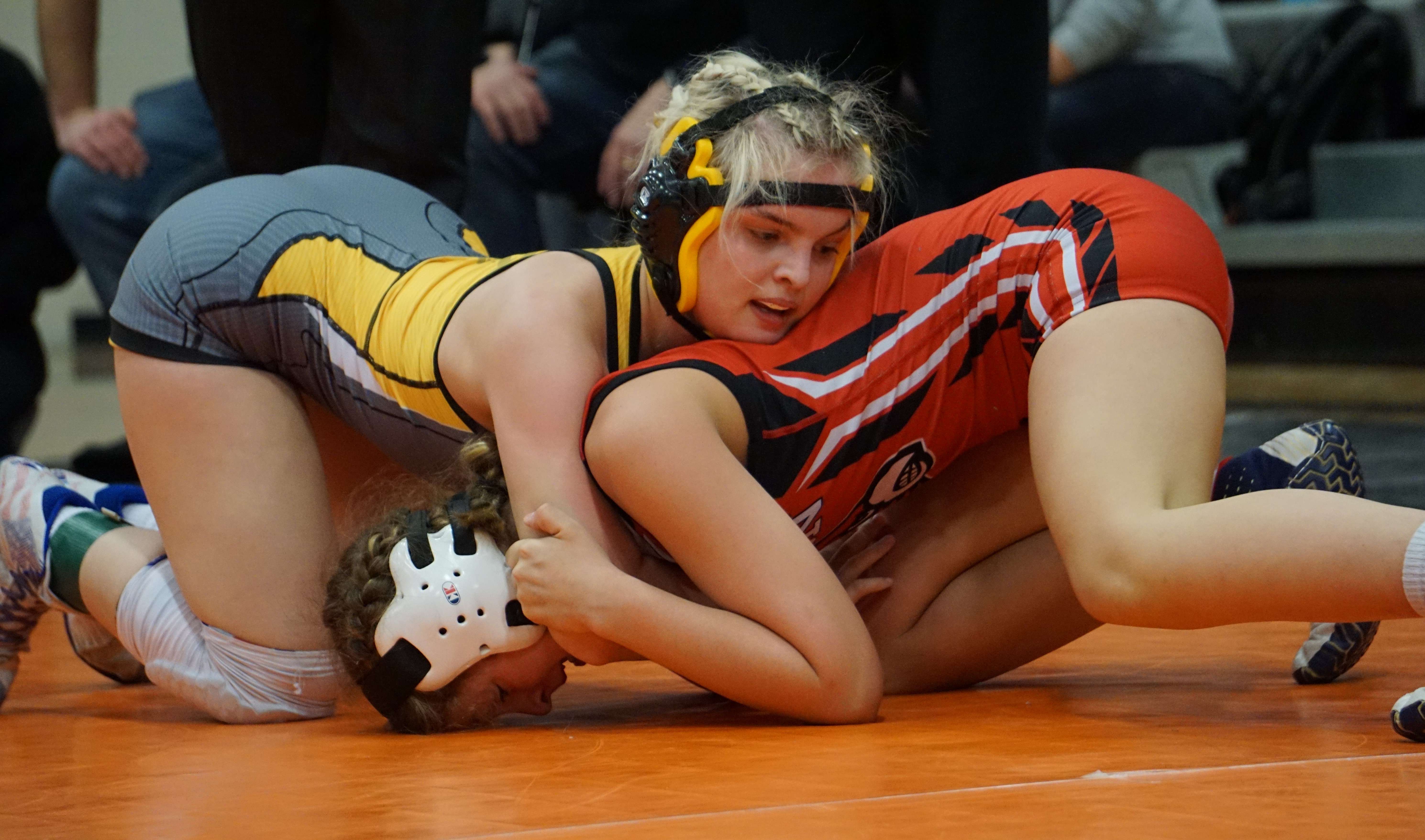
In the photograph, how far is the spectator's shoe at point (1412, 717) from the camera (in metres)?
1.62

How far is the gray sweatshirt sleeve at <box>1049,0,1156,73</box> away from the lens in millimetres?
4836

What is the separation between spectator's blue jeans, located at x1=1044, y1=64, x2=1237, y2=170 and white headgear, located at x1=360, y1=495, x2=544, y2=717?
322cm

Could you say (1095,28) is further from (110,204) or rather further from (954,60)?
(110,204)

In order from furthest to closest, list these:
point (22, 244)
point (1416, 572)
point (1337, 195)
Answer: point (1337, 195) → point (22, 244) → point (1416, 572)

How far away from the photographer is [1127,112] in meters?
5.00

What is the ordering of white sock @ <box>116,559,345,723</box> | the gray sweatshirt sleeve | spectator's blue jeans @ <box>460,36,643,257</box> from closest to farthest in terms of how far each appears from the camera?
white sock @ <box>116,559,345,723</box> < spectator's blue jeans @ <box>460,36,643,257</box> < the gray sweatshirt sleeve

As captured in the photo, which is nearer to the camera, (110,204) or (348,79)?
(348,79)

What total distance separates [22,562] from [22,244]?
2.74 metres

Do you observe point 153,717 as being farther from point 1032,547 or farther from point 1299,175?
point 1299,175

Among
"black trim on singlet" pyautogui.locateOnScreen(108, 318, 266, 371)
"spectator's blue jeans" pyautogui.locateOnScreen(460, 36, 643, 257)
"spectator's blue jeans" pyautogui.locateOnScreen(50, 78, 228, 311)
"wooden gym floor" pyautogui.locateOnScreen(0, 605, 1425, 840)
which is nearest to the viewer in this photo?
"wooden gym floor" pyautogui.locateOnScreen(0, 605, 1425, 840)

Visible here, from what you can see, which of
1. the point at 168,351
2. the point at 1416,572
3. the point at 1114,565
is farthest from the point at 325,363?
the point at 1416,572

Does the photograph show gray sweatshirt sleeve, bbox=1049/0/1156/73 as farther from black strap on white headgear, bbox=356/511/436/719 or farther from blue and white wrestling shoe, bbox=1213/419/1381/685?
black strap on white headgear, bbox=356/511/436/719

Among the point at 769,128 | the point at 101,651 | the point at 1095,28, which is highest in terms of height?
the point at 769,128

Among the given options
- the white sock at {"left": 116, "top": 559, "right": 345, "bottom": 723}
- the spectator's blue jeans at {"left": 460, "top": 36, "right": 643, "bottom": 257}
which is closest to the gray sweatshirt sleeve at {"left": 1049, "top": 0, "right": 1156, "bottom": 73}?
the spectator's blue jeans at {"left": 460, "top": 36, "right": 643, "bottom": 257}
